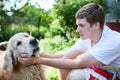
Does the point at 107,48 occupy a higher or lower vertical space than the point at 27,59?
higher

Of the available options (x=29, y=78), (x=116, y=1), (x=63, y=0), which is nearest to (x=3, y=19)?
(x=63, y=0)

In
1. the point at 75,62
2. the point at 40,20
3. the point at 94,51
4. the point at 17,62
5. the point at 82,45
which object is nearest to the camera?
the point at 94,51

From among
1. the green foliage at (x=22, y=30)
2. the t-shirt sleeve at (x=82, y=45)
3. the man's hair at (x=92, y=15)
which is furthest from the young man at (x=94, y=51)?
the green foliage at (x=22, y=30)

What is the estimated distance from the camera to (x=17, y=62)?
412 cm

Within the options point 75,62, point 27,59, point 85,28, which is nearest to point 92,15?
point 85,28

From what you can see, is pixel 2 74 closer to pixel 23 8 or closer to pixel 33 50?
pixel 33 50

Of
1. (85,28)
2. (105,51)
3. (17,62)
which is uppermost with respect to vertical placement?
(85,28)

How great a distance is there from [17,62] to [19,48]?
0.18 metres

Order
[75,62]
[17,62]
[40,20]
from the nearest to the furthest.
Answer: [75,62] → [17,62] → [40,20]

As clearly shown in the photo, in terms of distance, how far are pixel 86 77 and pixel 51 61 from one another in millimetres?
456

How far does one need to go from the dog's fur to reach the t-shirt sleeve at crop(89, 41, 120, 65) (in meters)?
0.62

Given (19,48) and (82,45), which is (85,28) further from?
(19,48)

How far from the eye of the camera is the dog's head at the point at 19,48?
3922 mm

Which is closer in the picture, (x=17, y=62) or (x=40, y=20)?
(x=17, y=62)
